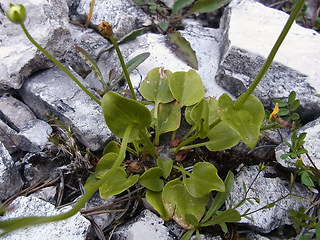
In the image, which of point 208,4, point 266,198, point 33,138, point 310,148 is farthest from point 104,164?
point 208,4

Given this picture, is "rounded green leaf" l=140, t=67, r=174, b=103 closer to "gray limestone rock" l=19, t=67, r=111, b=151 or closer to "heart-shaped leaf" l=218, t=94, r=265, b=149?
"gray limestone rock" l=19, t=67, r=111, b=151

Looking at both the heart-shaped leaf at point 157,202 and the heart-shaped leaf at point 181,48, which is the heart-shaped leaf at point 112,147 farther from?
the heart-shaped leaf at point 181,48

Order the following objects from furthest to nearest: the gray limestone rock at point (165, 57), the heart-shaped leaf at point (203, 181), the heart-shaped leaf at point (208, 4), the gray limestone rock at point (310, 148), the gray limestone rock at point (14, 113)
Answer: the heart-shaped leaf at point (208, 4)
the gray limestone rock at point (165, 57)
the gray limestone rock at point (14, 113)
the gray limestone rock at point (310, 148)
the heart-shaped leaf at point (203, 181)

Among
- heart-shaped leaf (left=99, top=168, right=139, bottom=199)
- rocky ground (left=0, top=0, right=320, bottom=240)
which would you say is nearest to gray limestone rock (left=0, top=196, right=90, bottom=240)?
rocky ground (left=0, top=0, right=320, bottom=240)

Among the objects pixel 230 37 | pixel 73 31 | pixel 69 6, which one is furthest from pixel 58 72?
pixel 230 37

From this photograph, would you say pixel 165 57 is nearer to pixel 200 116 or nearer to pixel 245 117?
pixel 200 116

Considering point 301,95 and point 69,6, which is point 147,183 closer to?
point 301,95

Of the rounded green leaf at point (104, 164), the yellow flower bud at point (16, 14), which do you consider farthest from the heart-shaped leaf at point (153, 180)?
the yellow flower bud at point (16, 14)
